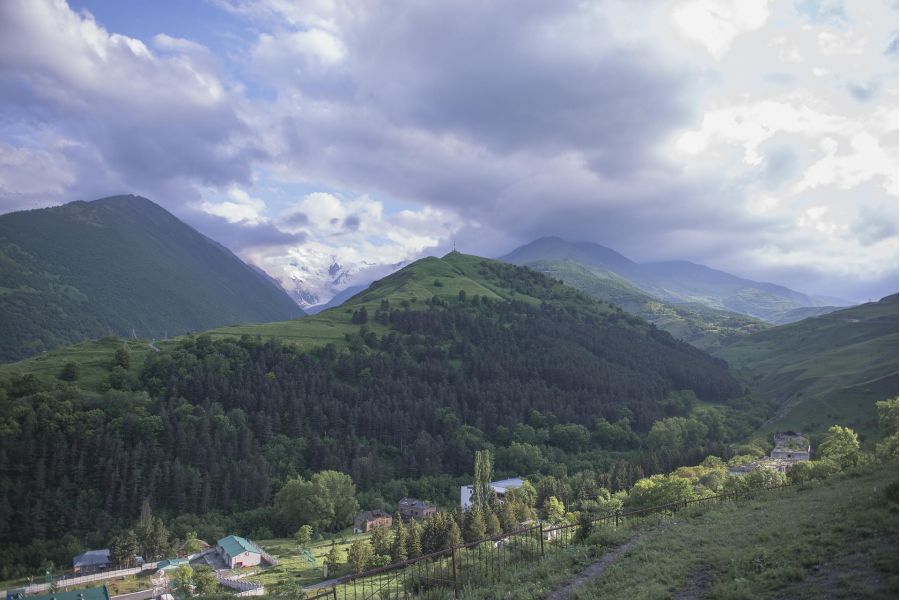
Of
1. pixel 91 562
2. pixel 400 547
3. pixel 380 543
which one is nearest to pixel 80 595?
pixel 380 543

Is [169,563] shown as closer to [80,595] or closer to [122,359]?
[80,595]

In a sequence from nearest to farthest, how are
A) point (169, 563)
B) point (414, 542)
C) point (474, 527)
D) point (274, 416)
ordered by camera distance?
point (414, 542), point (474, 527), point (169, 563), point (274, 416)

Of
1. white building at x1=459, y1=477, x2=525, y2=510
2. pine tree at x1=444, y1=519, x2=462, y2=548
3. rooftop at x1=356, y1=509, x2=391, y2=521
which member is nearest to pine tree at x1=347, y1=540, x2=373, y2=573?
pine tree at x1=444, y1=519, x2=462, y2=548

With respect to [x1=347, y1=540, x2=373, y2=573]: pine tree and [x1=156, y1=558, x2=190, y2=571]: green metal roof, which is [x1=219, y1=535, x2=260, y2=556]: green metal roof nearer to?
[x1=156, y1=558, x2=190, y2=571]: green metal roof

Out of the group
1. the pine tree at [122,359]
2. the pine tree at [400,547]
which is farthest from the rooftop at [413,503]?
the pine tree at [122,359]

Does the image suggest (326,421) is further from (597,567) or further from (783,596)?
(783,596)

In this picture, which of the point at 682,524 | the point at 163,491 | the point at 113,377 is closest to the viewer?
the point at 682,524

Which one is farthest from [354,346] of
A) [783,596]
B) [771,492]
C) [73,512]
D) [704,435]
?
[783,596]
